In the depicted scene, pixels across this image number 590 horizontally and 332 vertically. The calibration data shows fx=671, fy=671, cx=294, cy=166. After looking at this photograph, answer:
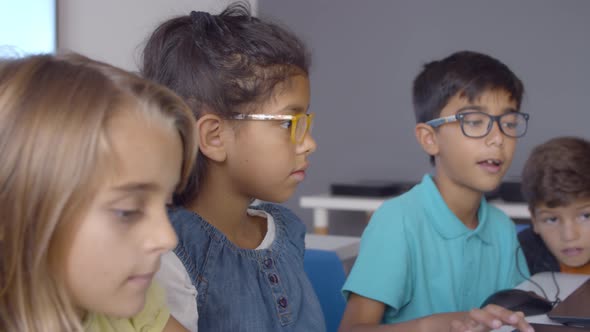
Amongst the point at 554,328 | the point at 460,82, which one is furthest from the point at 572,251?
the point at 554,328

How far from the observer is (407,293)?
1428 millimetres

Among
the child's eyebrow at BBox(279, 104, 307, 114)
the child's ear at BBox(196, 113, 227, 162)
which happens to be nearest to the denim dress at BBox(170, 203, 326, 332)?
the child's ear at BBox(196, 113, 227, 162)

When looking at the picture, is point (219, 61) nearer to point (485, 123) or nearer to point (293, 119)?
point (293, 119)

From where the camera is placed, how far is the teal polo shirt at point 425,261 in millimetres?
1390

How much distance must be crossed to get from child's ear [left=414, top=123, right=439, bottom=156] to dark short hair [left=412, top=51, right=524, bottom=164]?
27 mm

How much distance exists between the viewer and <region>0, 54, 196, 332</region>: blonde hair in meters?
0.64

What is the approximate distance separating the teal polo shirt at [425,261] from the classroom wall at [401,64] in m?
1.72

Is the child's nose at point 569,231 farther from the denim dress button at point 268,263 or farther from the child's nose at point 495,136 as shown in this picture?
the denim dress button at point 268,263

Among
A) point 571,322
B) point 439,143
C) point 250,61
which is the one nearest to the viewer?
point 571,322

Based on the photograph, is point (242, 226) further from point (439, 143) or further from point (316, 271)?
point (439, 143)

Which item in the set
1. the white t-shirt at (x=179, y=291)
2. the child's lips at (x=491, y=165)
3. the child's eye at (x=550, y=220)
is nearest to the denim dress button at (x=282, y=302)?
the white t-shirt at (x=179, y=291)

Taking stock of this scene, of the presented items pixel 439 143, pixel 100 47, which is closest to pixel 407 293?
pixel 439 143

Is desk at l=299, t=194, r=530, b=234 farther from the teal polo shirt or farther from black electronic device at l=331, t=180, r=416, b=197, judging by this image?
the teal polo shirt

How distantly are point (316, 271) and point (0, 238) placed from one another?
81 centimetres
